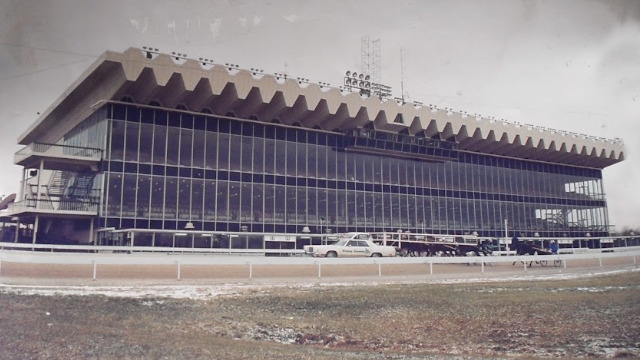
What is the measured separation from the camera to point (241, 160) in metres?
42.2

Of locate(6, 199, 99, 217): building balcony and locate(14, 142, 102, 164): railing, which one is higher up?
locate(14, 142, 102, 164): railing

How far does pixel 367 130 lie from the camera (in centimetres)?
4775

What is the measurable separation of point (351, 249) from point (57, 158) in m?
20.8

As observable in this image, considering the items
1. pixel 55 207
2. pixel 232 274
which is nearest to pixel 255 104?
pixel 55 207

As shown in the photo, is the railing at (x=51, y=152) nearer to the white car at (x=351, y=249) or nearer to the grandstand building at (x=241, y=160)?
the grandstand building at (x=241, y=160)

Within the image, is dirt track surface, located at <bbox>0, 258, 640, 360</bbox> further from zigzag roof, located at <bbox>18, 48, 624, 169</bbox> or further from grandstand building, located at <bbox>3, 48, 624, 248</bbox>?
grandstand building, located at <bbox>3, 48, 624, 248</bbox>

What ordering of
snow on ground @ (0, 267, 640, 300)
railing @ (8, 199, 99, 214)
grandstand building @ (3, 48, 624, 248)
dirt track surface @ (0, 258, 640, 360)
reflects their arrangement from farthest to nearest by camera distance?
grandstand building @ (3, 48, 624, 248) → railing @ (8, 199, 99, 214) → snow on ground @ (0, 267, 640, 300) → dirt track surface @ (0, 258, 640, 360)

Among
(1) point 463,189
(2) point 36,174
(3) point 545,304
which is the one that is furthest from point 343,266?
(1) point 463,189

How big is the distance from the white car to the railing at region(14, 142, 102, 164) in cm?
1630

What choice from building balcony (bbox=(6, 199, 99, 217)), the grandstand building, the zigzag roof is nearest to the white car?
the grandstand building

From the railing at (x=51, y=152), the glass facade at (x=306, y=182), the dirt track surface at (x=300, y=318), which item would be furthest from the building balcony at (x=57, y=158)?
the dirt track surface at (x=300, y=318)

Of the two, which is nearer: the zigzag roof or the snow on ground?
the snow on ground

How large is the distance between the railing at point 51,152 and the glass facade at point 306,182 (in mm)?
1042

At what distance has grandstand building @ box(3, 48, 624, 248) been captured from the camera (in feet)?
121
